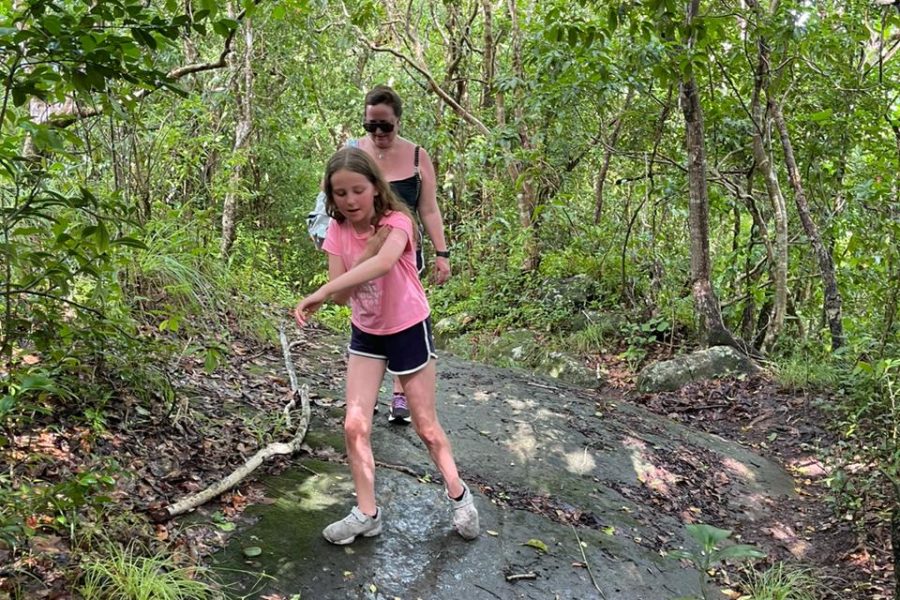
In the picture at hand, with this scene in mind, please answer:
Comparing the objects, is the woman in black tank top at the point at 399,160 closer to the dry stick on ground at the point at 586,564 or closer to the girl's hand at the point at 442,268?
the girl's hand at the point at 442,268

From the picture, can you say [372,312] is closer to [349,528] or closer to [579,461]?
[349,528]

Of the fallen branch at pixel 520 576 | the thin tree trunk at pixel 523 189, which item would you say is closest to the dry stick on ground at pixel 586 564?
the fallen branch at pixel 520 576

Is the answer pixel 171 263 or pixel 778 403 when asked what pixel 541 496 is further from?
pixel 778 403

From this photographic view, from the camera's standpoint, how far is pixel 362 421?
299 centimetres

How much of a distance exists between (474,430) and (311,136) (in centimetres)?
993

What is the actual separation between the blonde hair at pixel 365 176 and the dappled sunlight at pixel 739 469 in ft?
12.2

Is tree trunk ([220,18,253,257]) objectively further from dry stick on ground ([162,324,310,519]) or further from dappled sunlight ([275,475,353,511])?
dappled sunlight ([275,475,353,511])

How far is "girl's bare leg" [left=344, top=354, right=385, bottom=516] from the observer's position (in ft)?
9.81

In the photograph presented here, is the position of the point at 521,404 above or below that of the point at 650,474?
above

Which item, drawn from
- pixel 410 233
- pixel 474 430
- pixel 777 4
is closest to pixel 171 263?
pixel 474 430

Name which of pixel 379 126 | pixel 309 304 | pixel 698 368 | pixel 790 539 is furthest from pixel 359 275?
pixel 698 368

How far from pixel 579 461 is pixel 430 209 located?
2.15 meters

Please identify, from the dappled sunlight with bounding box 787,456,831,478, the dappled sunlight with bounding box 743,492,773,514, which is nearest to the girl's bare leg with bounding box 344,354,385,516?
the dappled sunlight with bounding box 743,492,773,514

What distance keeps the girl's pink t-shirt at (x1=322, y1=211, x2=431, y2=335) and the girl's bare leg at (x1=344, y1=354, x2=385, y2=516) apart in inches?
7.1
